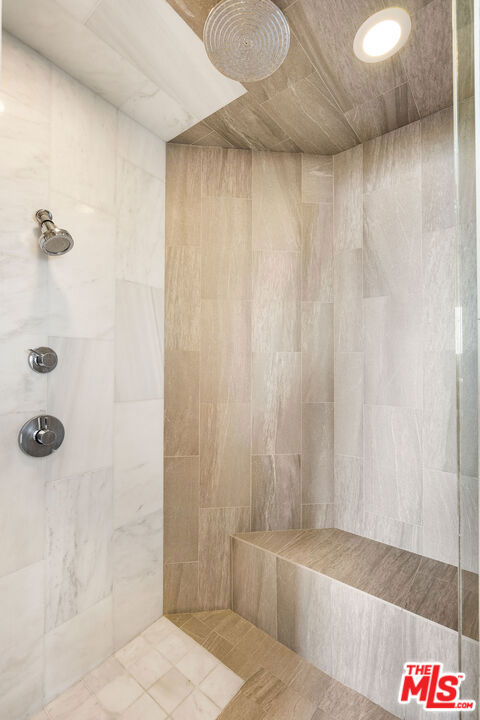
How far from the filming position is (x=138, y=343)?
1536 millimetres

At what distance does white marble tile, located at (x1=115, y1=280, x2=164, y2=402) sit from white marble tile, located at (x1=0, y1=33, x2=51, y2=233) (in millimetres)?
391

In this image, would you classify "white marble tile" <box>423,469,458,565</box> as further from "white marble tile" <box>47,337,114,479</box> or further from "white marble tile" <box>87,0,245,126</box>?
"white marble tile" <box>87,0,245,126</box>

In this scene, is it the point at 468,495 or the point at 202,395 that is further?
the point at 202,395

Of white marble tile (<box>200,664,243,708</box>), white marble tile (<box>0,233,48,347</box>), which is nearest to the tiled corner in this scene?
white marble tile (<box>200,664,243,708</box>)

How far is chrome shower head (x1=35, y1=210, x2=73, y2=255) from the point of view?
1121 millimetres

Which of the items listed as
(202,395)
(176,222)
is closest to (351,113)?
(176,222)

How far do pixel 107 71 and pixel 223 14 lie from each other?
0.51m

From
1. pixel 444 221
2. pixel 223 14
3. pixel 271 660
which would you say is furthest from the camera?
pixel 444 221

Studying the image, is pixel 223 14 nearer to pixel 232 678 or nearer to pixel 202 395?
pixel 202 395

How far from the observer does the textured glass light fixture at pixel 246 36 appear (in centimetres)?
100

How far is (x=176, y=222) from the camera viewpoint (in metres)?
1.67

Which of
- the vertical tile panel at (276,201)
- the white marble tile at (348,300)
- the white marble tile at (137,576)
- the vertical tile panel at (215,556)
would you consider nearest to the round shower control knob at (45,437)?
the white marble tile at (137,576)

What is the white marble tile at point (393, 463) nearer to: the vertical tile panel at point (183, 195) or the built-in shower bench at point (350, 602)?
the built-in shower bench at point (350, 602)

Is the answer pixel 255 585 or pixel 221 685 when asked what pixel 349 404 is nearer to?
pixel 255 585
